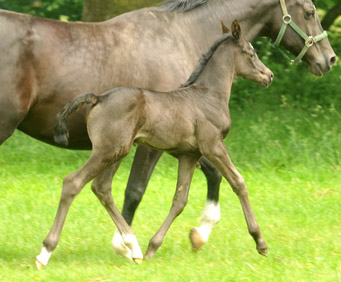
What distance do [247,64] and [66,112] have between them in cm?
152

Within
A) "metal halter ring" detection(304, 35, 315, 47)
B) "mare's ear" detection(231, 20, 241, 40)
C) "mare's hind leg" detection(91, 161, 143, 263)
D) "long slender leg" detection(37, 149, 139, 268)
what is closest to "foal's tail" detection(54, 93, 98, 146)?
"long slender leg" detection(37, 149, 139, 268)

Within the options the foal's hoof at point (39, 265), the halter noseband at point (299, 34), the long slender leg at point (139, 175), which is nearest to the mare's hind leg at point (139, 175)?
the long slender leg at point (139, 175)

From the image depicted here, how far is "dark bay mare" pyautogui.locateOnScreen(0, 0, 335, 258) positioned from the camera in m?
5.99

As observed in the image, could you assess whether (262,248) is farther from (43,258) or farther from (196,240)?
(43,258)

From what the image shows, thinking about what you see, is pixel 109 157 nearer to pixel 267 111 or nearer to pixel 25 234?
pixel 25 234

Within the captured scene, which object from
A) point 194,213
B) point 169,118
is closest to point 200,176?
point 194,213

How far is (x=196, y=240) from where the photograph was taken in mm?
6363

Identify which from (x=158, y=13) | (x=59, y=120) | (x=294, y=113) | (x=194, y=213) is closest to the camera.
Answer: (x=59, y=120)

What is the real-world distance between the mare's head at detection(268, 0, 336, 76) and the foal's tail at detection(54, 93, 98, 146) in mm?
2186

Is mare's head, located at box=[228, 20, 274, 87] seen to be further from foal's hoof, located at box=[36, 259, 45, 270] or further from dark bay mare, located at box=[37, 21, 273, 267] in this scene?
foal's hoof, located at box=[36, 259, 45, 270]

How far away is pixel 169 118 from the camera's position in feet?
18.9

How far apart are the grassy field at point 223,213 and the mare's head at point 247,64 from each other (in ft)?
4.56

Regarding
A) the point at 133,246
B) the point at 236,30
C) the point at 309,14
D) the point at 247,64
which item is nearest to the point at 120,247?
the point at 133,246

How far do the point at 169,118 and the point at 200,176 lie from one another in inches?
143
